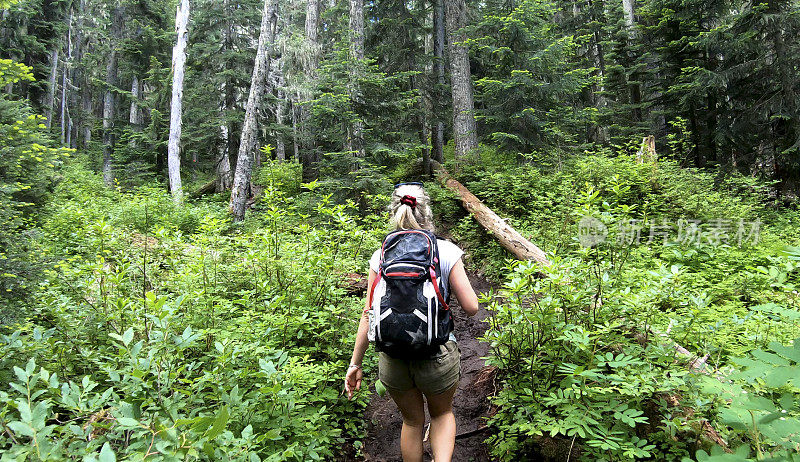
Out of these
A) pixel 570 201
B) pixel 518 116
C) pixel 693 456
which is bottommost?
pixel 693 456

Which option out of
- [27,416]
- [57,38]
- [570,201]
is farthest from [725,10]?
[57,38]

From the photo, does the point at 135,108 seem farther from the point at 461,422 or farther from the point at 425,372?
the point at 425,372

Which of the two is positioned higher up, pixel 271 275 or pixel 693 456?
pixel 271 275

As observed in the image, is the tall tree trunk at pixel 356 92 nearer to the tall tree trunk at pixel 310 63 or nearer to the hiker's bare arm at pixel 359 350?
the tall tree trunk at pixel 310 63

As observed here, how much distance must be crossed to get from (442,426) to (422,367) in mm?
576

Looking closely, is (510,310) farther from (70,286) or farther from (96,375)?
(70,286)

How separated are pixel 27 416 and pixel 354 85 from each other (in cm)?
879

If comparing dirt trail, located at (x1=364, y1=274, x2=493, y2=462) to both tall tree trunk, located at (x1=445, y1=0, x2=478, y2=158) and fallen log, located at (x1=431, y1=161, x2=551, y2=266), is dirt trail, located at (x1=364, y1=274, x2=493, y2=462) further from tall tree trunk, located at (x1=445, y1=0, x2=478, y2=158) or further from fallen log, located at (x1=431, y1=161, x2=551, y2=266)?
tall tree trunk, located at (x1=445, y1=0, x2=478, y2=158)

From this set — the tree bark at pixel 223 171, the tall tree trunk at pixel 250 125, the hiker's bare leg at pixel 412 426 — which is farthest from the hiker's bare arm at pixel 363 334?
the tree bark at pixel 223 171

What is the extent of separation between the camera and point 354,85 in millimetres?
9250

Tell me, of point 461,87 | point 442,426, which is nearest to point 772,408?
point 442,426

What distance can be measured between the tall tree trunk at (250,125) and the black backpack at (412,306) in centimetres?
1065

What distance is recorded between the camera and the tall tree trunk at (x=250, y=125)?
479 inches

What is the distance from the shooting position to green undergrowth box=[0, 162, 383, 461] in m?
1.78
